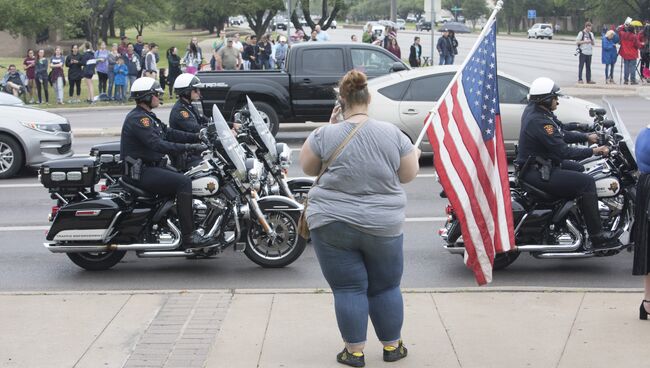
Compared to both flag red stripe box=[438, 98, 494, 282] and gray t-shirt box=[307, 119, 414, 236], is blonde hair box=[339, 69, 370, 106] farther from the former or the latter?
flag red stripe box=[438, 98, 494, 282]

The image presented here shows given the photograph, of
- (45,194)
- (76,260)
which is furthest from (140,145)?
(45,194)

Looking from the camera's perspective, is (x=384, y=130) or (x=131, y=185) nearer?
(x=384, y=130)

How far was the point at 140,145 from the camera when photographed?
9.20 m

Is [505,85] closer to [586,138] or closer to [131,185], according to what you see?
[586,138]

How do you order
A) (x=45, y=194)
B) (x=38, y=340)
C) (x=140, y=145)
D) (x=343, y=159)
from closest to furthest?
(x=343, y=159) < (x=38, y=340) < (x=140, y=145) < (x=45, y=194)

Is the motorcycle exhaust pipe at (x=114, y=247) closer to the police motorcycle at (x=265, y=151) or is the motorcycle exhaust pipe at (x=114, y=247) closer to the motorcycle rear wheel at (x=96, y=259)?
the motorcycle rear wheel at (x=96, y=259)

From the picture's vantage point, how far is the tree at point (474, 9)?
126m

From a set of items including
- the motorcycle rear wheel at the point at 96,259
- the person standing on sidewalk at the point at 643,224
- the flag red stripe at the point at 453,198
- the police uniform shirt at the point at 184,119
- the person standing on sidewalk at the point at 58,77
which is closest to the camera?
the flag red stripe at the point at 453,198

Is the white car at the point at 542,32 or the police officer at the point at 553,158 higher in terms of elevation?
the police officer at the point at 553,158

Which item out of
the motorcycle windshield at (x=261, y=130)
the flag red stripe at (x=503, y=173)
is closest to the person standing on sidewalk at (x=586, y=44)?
the motorcycle windshield at (x=261, y=130)

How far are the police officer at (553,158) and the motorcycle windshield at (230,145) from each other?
260cm

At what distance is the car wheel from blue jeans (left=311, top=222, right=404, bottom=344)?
34.6 feet

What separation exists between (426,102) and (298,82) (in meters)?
3.81

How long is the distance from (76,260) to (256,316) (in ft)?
8.69
